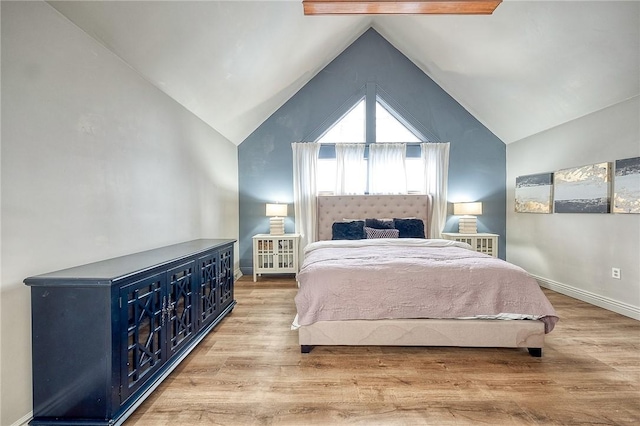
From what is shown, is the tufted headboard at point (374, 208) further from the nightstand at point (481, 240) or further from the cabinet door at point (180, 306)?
the cabinet door at point (180, 306)

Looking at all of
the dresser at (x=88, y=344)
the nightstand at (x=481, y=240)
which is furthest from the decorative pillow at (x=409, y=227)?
the dresser at (x=88, y=344)

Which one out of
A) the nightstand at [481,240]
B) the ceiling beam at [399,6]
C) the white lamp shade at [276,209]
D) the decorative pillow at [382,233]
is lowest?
the nightstand at [481,240]

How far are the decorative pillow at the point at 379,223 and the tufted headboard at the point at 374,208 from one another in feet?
1.17

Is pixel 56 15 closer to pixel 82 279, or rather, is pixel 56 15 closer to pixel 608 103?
pixel 82 279

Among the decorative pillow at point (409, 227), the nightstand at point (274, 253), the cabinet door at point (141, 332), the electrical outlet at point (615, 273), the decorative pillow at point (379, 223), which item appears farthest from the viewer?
the nightstand at point (274, 253)

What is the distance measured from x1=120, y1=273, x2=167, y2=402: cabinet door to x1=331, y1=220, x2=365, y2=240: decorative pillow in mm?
2654

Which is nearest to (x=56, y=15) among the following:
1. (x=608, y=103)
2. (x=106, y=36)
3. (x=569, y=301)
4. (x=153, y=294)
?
(x=106, y=36)

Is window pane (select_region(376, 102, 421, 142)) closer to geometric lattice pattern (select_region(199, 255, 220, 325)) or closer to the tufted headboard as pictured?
the tufted headboard

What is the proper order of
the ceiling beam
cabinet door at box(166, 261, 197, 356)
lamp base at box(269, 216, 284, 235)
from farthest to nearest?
lamp base at box(269, 216, 284, 235), the ceiling beam, cabinet door at box(166, 261, 197, 356)

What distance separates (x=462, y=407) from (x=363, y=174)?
3651 mm

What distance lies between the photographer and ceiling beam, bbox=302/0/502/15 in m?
2.76

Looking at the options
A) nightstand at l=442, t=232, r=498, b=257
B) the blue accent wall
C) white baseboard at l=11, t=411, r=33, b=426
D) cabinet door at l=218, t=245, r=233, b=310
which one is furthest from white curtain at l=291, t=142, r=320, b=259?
white baseboard at l=11, t=411, r=33, b=426

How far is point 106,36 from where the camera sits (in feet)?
6.38

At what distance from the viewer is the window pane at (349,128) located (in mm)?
4934
